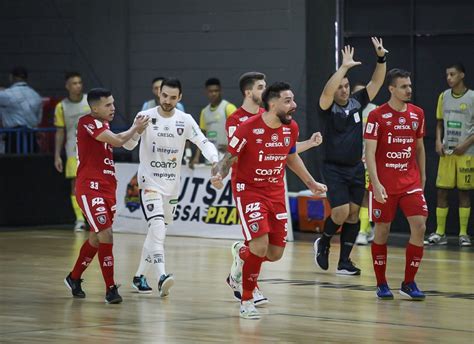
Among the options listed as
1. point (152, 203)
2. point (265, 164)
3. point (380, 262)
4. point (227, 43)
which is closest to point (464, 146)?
point (227, 43)

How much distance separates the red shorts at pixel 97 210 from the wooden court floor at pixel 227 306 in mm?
737

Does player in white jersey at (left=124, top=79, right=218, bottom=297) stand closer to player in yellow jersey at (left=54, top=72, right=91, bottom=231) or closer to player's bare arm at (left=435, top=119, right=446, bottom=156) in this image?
player's bare arm at (left=435, top=119, right=446, bottom=156)

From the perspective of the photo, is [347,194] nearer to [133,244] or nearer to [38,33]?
[133,244]

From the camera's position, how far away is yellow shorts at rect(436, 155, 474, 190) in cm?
1814

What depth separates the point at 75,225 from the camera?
67.5 ft

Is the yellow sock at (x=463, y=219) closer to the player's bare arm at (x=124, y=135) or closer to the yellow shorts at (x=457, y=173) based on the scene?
the yellow shorts at (x=457, y=173)

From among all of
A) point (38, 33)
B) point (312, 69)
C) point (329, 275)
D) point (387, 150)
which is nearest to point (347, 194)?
point (329, 275)

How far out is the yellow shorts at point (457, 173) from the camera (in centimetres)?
1814

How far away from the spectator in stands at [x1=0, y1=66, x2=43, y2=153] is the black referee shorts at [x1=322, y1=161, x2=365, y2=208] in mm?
8374

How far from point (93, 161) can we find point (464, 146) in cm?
801

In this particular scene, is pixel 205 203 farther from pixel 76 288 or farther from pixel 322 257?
pixel 76 288

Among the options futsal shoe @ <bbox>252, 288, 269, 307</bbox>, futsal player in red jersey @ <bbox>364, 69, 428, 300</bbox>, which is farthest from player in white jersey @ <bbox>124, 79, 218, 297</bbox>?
futsal player in red jersey @ <bbox>364, 69, 428, 300</bbox>

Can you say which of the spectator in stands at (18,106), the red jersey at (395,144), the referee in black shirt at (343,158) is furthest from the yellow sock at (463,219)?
the spectator in stands at (18,106)

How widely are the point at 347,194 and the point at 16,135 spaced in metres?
8.78
